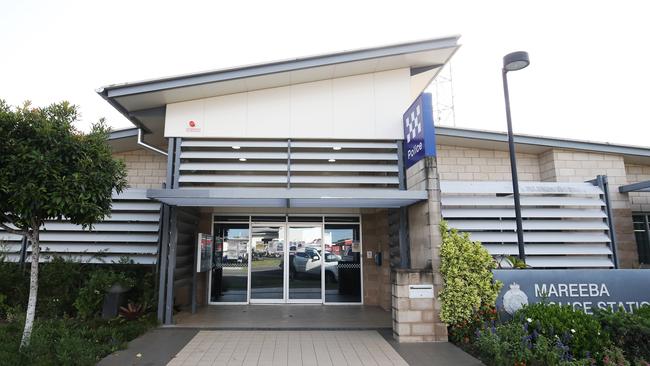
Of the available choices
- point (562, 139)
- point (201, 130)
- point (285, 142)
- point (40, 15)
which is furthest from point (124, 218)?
point (562, 139)

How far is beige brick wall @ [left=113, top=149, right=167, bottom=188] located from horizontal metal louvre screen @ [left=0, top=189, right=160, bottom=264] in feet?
4.35

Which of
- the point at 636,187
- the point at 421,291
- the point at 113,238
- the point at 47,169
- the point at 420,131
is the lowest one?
the point at 421,291

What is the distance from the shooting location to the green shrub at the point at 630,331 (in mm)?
4422

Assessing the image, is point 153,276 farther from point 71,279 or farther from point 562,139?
point 562,139

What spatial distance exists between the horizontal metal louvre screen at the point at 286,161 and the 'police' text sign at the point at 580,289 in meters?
2.85

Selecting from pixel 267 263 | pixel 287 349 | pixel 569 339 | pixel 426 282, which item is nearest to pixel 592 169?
pixel 426 282

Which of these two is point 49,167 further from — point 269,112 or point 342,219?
point 342,219

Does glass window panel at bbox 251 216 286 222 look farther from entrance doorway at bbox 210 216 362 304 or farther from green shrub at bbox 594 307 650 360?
green shrub at bbox 594 307 650 360

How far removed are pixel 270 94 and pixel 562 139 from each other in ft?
22.0

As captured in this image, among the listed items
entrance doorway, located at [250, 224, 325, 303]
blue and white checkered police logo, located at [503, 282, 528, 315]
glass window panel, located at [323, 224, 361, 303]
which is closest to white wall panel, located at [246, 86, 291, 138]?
entrance doorway, located at [250, 224, 325, 303]

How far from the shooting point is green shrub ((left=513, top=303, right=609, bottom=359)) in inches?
178

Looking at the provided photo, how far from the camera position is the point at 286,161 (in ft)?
25.1

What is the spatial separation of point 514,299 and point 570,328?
1.17 m

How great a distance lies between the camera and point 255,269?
9992 mm
